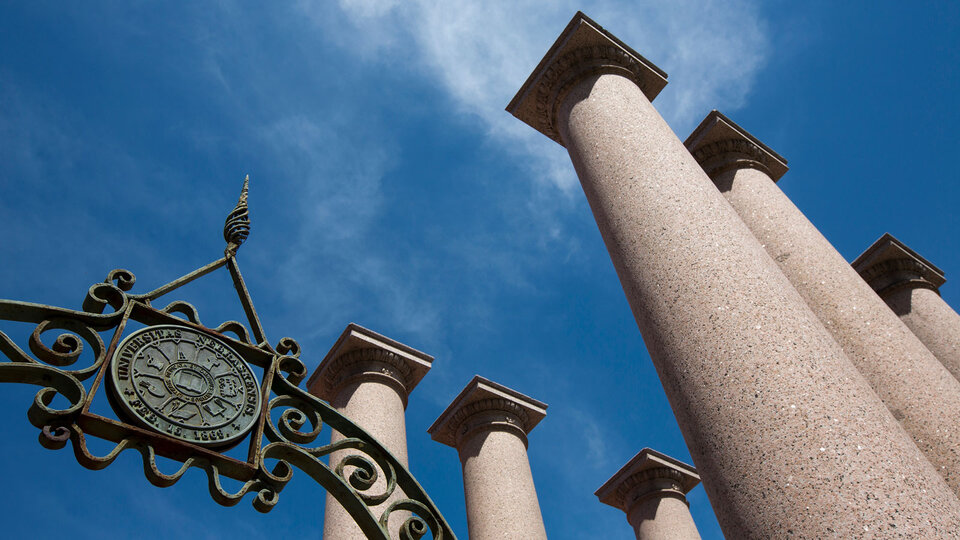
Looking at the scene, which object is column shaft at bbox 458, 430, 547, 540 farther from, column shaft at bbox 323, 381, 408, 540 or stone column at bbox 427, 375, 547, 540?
column shaft at bbox 323, 381, 408, 540

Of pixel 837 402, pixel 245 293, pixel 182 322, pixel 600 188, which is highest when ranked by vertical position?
pixel 600 188

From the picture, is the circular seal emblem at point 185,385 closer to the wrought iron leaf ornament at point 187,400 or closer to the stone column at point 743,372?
the wrought iron leaf ornament at point 187,400

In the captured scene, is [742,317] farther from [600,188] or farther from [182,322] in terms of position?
[182,322]

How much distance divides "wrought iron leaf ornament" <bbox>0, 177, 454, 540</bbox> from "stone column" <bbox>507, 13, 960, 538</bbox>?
12.5 ft

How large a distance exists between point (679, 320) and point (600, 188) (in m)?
3.71

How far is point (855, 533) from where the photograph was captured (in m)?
6.84

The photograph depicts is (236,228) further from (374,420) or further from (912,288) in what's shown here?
(912,288)

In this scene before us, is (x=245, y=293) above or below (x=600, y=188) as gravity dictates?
below

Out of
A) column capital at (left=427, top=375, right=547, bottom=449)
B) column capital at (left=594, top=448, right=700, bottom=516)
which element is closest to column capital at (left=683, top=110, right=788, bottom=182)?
column capital at (left=427, top=375, right=547, bottom=449)

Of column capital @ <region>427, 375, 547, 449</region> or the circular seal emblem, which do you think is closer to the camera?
the circular seal emblem

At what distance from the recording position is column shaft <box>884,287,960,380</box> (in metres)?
21.3

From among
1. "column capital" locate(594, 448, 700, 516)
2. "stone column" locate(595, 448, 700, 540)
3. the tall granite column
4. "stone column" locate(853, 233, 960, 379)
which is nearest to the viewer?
the tall granite column

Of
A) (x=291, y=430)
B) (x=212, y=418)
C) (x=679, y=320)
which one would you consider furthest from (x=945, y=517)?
(x=212, y=418)

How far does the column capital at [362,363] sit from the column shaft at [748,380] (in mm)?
13906
